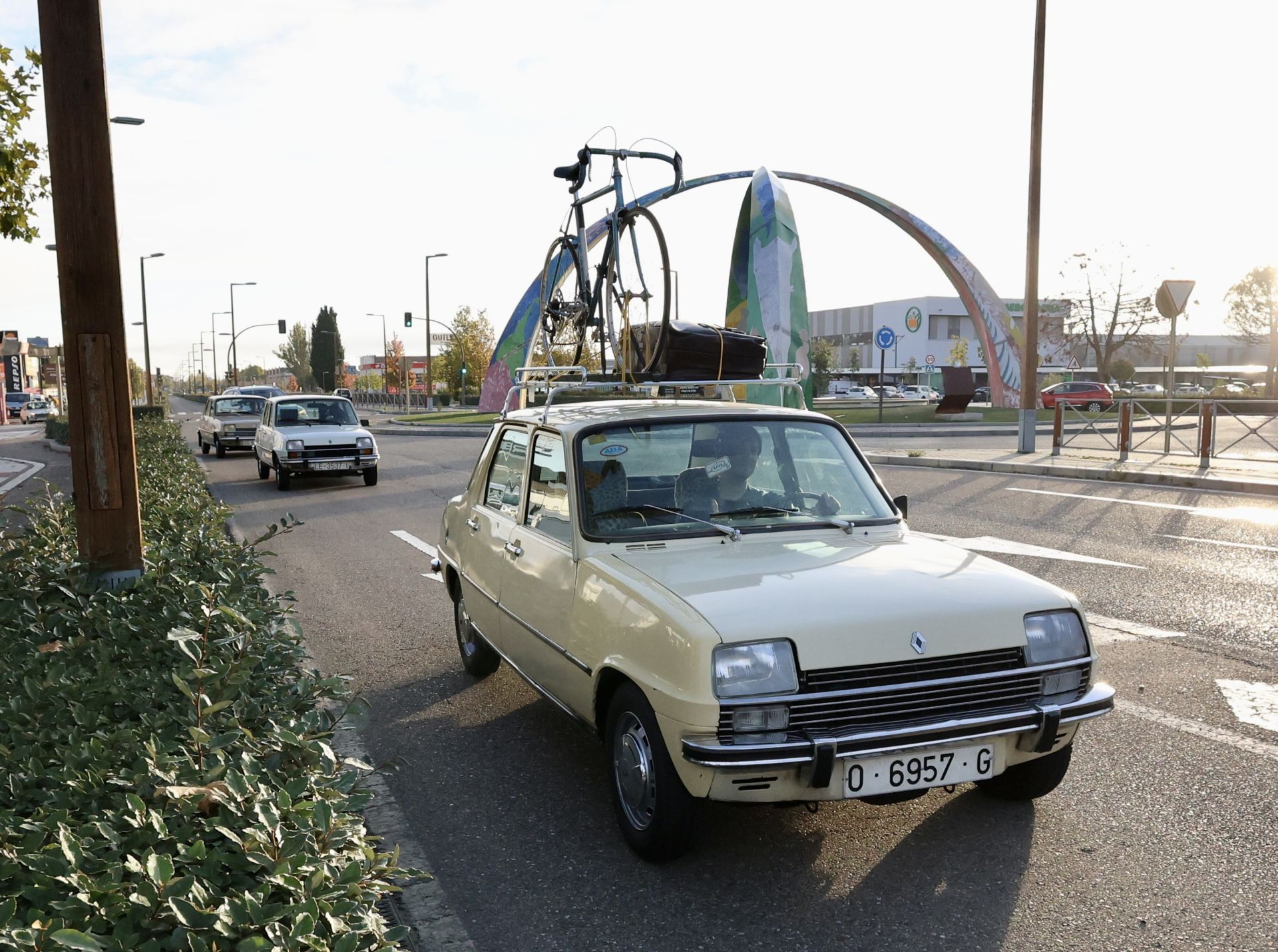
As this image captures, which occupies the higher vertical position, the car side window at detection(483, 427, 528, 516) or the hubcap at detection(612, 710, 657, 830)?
the car side window at detection(483, 427, 528, 516)

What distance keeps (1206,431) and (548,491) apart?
55.5ft

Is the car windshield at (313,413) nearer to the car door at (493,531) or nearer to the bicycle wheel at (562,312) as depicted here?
the bicycle wheel at (562,312)

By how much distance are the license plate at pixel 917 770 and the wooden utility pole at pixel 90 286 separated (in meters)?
3.56

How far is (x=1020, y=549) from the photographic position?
9.65 meters

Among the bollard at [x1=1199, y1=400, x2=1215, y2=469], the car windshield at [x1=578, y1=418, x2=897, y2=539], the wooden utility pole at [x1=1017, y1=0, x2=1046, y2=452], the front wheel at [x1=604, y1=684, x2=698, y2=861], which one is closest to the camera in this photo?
the front wheel at [x1=604, y1=684, x2=698, y2=861]

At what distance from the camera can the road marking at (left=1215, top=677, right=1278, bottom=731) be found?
4863 millimetres

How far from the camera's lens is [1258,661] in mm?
5820

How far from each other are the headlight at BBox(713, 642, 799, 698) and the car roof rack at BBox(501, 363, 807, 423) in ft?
6.22

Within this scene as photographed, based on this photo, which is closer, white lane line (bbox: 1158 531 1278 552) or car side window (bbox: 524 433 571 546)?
car side window (bbox: 524 433 571 546)

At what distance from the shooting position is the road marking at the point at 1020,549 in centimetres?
896

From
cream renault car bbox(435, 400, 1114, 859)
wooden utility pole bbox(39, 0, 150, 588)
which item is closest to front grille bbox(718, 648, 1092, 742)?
cream renault car bbox(435, 400, 1114, 859)

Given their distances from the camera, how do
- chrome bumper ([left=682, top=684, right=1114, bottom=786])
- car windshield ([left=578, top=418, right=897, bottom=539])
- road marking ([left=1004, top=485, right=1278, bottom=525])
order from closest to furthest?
1. chrome bumper ([left=682, top=684, right=1114, bottom=786])
2. car windshield ([left=578, top=418, right=897, bottom=539])
3. road marking ([left=1004, top=485, right=1278, bottom=525])

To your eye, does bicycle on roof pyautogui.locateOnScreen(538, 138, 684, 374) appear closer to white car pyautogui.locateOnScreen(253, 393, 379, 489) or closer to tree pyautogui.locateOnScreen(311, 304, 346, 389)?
white car pyautogui.locateOnScreen(253, 393, 379, 489)

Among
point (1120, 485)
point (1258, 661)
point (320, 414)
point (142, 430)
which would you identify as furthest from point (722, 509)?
point (142, 430)
